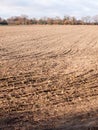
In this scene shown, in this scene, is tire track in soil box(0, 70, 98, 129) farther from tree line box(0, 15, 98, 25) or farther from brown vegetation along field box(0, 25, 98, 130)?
tree line box(0, 15, 98, 25)

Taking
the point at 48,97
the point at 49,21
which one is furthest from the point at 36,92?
the point at 49,21

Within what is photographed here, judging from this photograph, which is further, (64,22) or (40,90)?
(64,22)

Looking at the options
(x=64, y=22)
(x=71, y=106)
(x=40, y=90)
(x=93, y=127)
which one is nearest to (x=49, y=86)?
(x=40, y=90)

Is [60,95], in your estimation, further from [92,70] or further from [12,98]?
[92,70]

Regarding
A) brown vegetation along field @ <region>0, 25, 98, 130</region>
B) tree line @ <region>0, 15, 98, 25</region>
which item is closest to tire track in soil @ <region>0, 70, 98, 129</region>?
brown vegetation along field @ <region>0, 25, 98, 130</region>

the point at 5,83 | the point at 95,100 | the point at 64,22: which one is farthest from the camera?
the point at 64,22

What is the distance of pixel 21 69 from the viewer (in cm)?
1359

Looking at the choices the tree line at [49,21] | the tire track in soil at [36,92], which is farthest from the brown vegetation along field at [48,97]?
the tree line at [49,21]

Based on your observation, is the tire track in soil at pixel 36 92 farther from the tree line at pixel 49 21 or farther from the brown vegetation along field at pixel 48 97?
the tree line at pixel 49 21

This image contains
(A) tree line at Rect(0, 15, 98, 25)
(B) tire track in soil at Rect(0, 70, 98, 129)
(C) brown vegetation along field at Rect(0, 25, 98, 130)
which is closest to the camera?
(C) brown vegetation along field at Rect(0, 25, 98, 130)

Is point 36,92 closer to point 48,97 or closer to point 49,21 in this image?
point 48,97

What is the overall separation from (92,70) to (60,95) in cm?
428

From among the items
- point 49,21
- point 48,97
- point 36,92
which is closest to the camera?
point 48,97

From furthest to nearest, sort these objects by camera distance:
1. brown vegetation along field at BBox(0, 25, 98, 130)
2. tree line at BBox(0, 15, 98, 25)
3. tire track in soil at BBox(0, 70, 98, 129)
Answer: tree line at BBox(0, 15, 98, 25) < tire track in soil at BBox(0, 70, 98, 129) < brown vegetation along field at BBox(0, 25, 98, 130)
